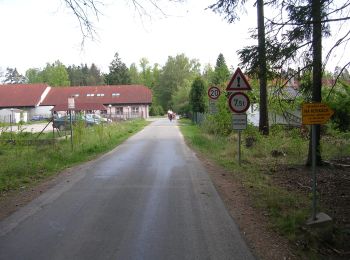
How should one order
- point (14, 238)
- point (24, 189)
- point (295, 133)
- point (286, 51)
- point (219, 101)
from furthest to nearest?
point (219, 101)
point (295, 133)
point (24, 189)
point (286, 51)
point (14, 238)

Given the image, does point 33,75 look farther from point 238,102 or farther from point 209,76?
point 238,102

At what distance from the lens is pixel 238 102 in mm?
14562

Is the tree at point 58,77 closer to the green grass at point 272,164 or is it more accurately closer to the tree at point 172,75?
the tree at point 172,75

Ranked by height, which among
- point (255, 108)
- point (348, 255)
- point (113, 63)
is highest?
point (113, 63)

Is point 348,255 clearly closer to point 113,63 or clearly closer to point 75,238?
point 75,238

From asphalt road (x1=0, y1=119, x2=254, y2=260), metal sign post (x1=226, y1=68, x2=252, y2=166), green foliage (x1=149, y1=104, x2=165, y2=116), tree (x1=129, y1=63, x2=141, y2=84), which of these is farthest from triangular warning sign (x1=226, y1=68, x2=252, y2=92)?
tree (x1=129, y1=63, x2=141, y2=84)

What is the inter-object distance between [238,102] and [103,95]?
8120 centimetres

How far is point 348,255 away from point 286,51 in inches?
207

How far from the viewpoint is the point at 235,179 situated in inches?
490

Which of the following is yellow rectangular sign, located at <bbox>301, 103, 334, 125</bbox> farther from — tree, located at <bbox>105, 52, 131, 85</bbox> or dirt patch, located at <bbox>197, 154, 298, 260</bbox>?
tree, located at <bbox>105, 52, 131, 85</bbox>

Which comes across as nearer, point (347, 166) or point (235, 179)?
point (235, 179)

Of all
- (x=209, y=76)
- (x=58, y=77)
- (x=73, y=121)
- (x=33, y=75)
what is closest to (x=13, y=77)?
(x=33, y=75)

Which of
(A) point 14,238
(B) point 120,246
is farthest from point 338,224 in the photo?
(A) point 14,238

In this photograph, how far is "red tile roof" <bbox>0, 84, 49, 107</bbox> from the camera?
90250 millimetres
